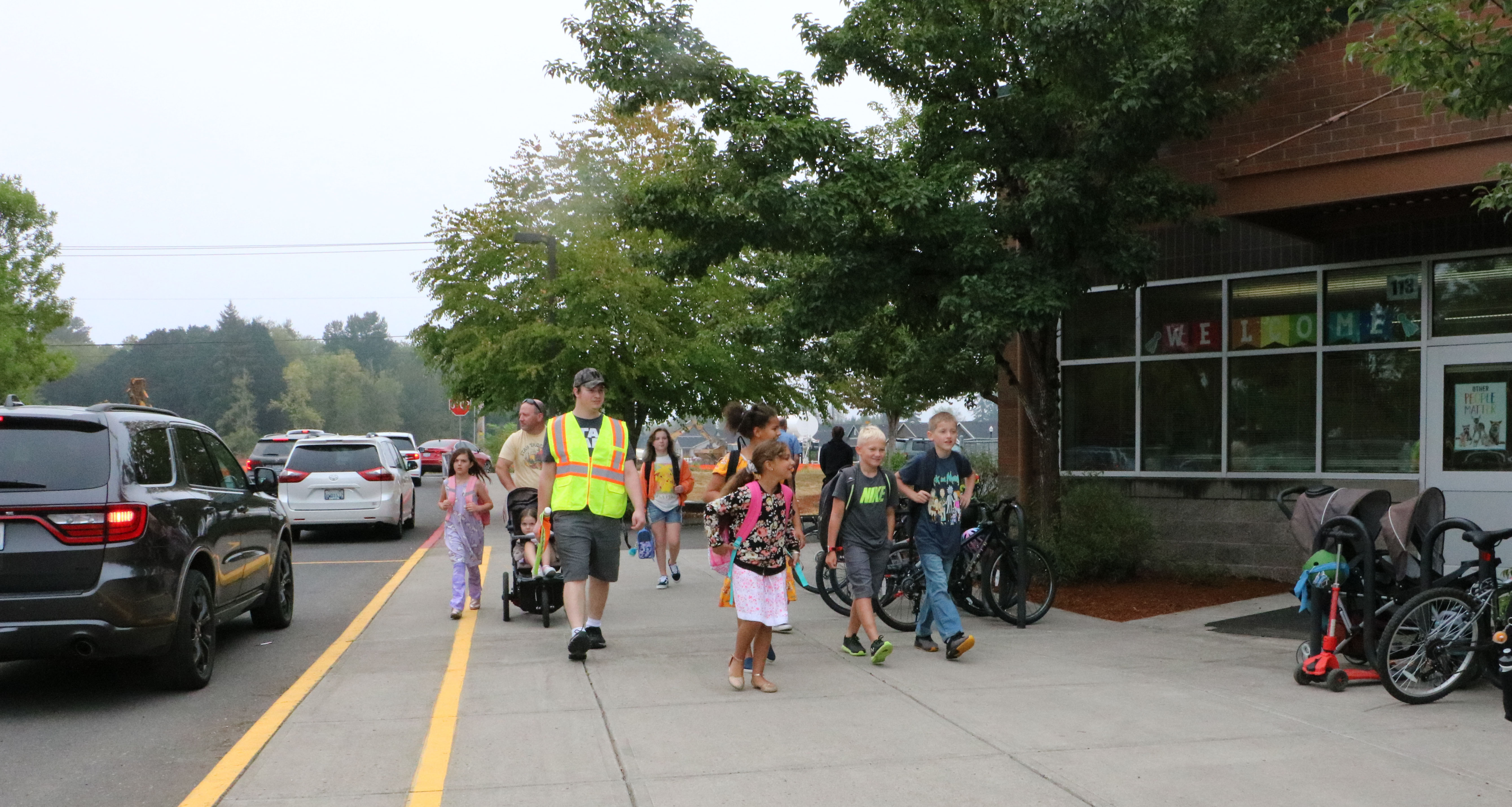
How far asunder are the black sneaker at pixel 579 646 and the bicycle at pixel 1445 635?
177 inches

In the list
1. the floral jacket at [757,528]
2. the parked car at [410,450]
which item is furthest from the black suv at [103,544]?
the parked car at [410,450]

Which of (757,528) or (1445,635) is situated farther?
(757,528)

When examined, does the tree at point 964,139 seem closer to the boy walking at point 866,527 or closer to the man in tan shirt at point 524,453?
the man in tan shirt at point 524,453

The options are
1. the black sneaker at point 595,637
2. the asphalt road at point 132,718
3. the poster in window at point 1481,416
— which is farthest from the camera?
the poster in window at point 1481,416

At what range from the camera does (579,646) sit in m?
7.63

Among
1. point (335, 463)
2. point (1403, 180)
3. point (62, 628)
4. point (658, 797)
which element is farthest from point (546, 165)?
point (658, 797)

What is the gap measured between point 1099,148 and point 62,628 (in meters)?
7.96

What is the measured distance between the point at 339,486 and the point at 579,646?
457 inches

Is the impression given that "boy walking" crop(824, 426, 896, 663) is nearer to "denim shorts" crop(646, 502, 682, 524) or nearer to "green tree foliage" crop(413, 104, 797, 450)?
"denim shorts" crop(646, 502, 682, 524)

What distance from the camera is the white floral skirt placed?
6.88 m

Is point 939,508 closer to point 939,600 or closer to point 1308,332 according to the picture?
point 939,600

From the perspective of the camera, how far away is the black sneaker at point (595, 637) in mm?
7918

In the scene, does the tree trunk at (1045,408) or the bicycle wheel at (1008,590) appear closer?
the bicycle wheel at (1008,590)

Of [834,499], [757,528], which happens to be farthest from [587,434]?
[834,499]
